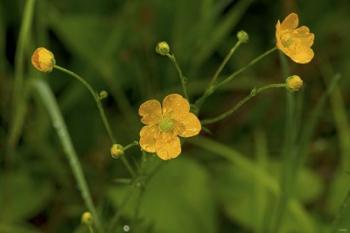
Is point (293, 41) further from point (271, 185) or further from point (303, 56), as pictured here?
point (271, 185)

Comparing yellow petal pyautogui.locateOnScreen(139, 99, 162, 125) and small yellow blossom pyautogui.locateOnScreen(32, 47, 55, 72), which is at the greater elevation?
small yellow blossom pyautogui.locateOnScreen(32, 47, 55, 72)

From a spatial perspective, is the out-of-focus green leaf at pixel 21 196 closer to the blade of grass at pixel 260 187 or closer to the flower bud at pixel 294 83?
the blade of grass at pixel 260 187

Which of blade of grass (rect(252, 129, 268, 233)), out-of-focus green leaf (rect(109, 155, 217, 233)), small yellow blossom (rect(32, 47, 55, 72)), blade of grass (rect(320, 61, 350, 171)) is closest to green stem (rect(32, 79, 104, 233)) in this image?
out-of-focus green leaf (rect(109, 155, 217, 233))

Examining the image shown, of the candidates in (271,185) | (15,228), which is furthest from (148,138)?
(15,228)

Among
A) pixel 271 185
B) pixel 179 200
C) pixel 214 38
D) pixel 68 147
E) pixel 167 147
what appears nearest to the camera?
pixel 167 147

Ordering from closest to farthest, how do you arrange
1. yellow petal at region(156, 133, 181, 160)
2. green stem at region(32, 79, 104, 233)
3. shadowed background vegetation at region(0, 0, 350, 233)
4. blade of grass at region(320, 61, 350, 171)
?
1. yellow petal at region(156, 133, 181, 160)
2. green stem at region(32, 79, 104, 233)
3. shadowed background vegetation at region(0, 0, 350, 233)
4. blade of grass at region(320, 61, 350, 171)

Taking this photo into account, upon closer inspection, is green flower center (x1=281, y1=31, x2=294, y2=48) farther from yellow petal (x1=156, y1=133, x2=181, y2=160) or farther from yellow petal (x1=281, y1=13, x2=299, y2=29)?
yellow petal (x1=156, y1=133, x2=181, y2=160)

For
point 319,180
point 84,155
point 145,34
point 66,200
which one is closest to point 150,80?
point 145,34

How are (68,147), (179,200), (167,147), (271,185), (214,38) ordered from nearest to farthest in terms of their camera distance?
(167,147), (68,147), (271,185), (179,200), (214,38)
